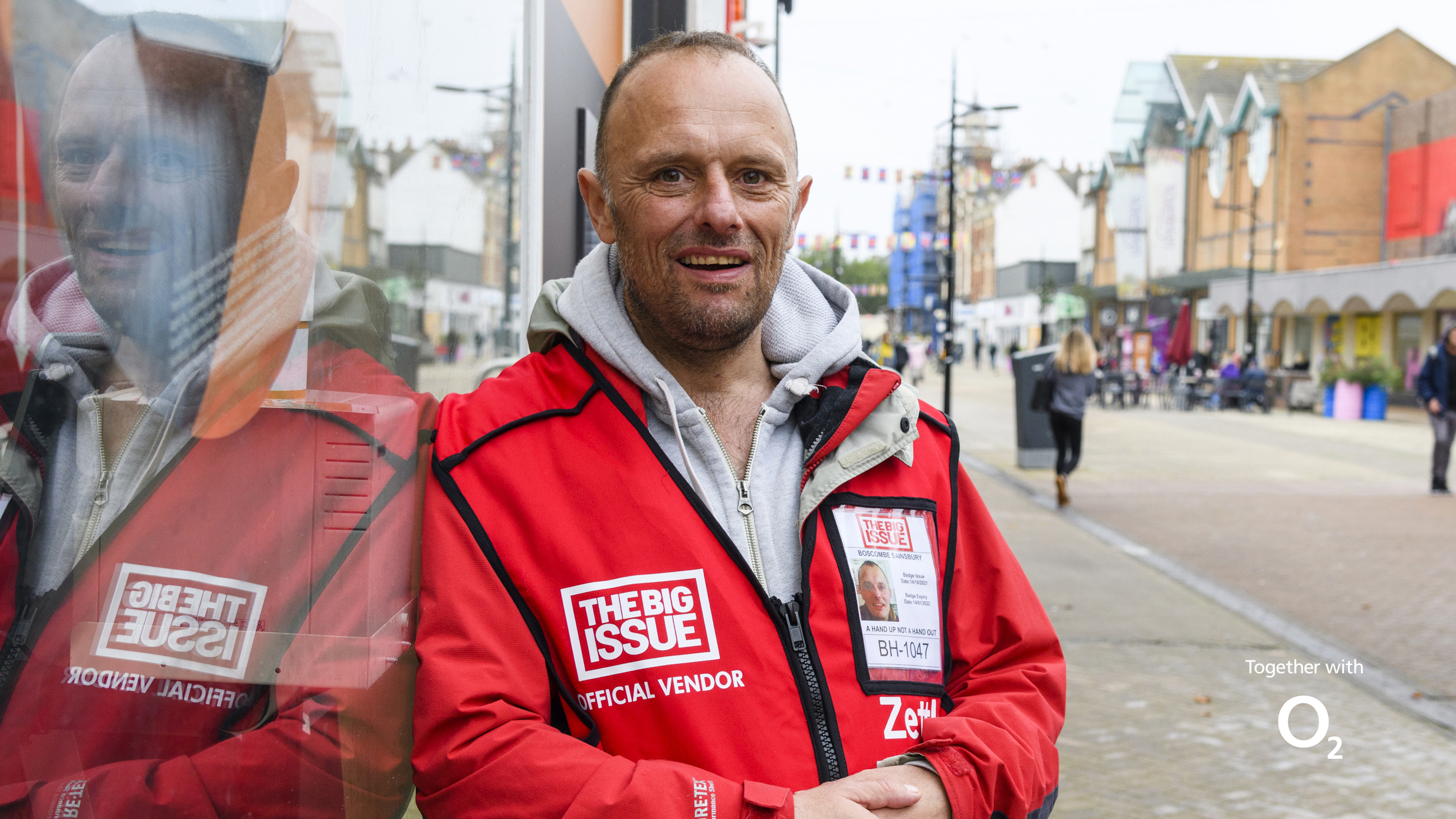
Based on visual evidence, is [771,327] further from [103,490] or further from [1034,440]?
[1034,440]

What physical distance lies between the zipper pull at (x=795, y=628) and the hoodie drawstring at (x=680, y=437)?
227 millimetres

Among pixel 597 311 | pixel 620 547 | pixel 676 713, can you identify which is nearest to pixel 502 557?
pixel 620 547

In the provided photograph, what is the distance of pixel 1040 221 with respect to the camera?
227 ft

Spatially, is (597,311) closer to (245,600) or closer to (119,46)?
(245,600)

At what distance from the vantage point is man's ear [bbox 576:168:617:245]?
6.60 feet

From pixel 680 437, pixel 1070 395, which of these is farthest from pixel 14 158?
pixel 1070 395

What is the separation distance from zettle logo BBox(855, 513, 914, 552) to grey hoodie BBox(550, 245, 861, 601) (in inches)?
4.4

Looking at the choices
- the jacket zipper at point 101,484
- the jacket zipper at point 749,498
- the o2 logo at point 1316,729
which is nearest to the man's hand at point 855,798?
the jacket zipper at point 749,498

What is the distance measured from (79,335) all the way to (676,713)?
3.40 ft

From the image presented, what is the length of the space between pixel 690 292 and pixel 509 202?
1.01 metres

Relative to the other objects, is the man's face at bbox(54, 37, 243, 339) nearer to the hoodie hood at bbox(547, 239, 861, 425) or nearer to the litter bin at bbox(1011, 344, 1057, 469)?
the hoodie hood at bbox(547, 239, 861, 425)

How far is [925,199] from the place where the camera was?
→ 3804 inches

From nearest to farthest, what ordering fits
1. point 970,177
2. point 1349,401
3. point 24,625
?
point 24,625, point 1349,401, point 970,177

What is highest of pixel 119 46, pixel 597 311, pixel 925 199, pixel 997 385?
pixel 925 199
